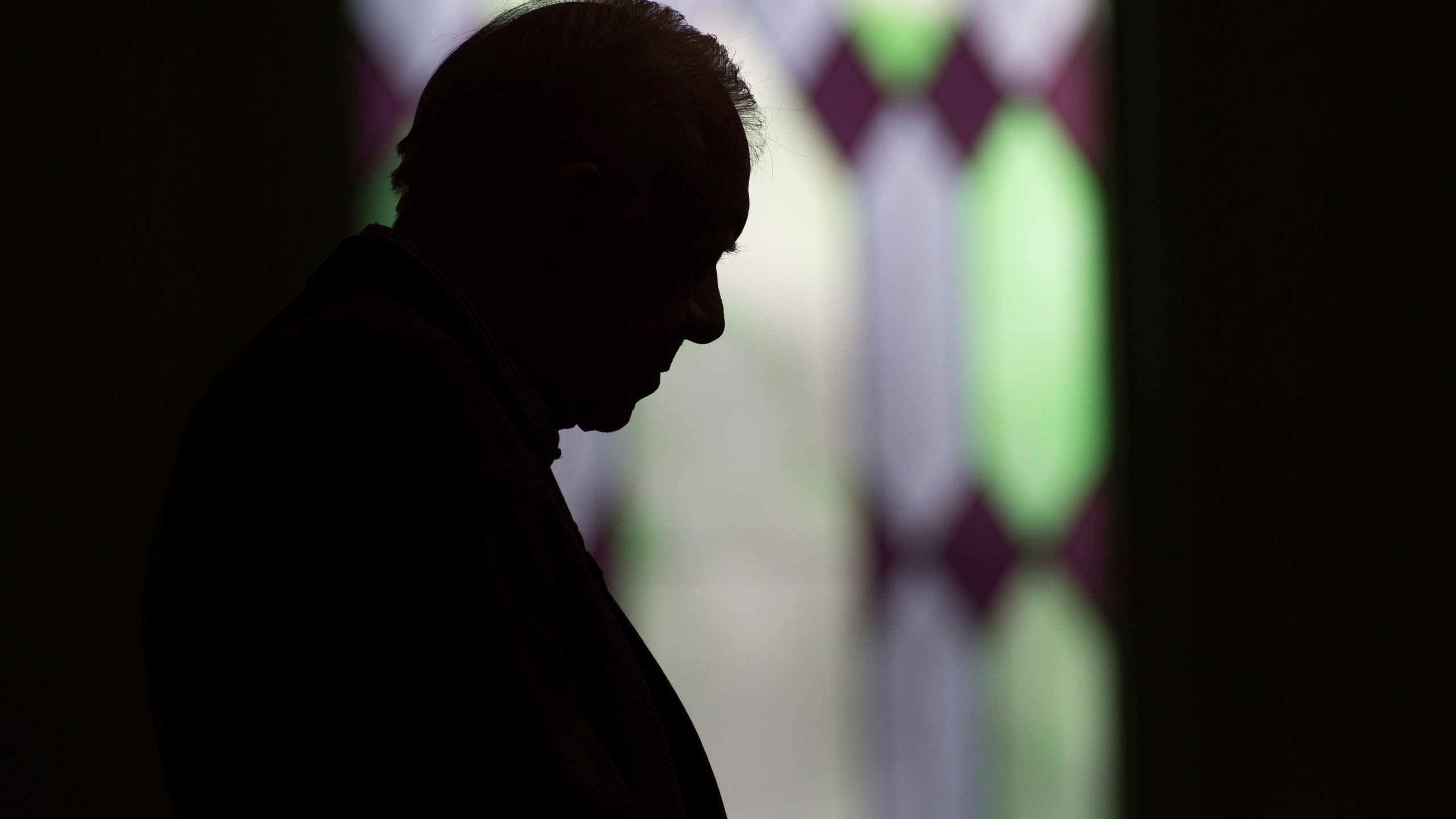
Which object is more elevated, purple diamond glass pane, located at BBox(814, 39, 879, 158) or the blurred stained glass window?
purple diamond glass pane, located at BBox(814, 39, 879, 158)

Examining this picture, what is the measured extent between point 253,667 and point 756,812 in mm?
1441

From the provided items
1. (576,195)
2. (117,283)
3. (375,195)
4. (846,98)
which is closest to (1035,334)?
(846,98)

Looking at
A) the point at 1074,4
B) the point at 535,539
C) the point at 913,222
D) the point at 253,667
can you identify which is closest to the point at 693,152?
the point at 535,539

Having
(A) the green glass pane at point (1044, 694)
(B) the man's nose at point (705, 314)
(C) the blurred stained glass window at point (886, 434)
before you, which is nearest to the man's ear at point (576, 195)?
(B) the man's nose at point (705, 314)

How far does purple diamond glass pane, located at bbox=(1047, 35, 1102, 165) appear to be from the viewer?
2.04m

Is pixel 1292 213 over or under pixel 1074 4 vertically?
under

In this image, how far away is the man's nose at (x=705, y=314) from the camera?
98 cm

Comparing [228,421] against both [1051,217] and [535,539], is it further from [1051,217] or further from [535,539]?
[1051,217]

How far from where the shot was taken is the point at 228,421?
71 centimetres

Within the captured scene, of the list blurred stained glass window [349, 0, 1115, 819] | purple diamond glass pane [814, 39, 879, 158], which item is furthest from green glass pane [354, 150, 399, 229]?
purple diamond glass pane [814, 39, 879, 158]

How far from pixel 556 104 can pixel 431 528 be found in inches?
13.6

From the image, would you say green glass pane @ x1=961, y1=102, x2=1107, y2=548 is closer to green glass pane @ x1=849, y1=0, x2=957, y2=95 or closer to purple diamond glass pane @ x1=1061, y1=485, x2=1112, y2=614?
purple diamond glass pane @ x1=1061, y1=485, x2=1112, y2=614

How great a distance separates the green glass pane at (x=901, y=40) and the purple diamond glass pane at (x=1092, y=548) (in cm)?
77

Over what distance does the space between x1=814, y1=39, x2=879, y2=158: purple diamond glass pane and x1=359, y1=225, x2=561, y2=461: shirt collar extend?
4.13 feet
